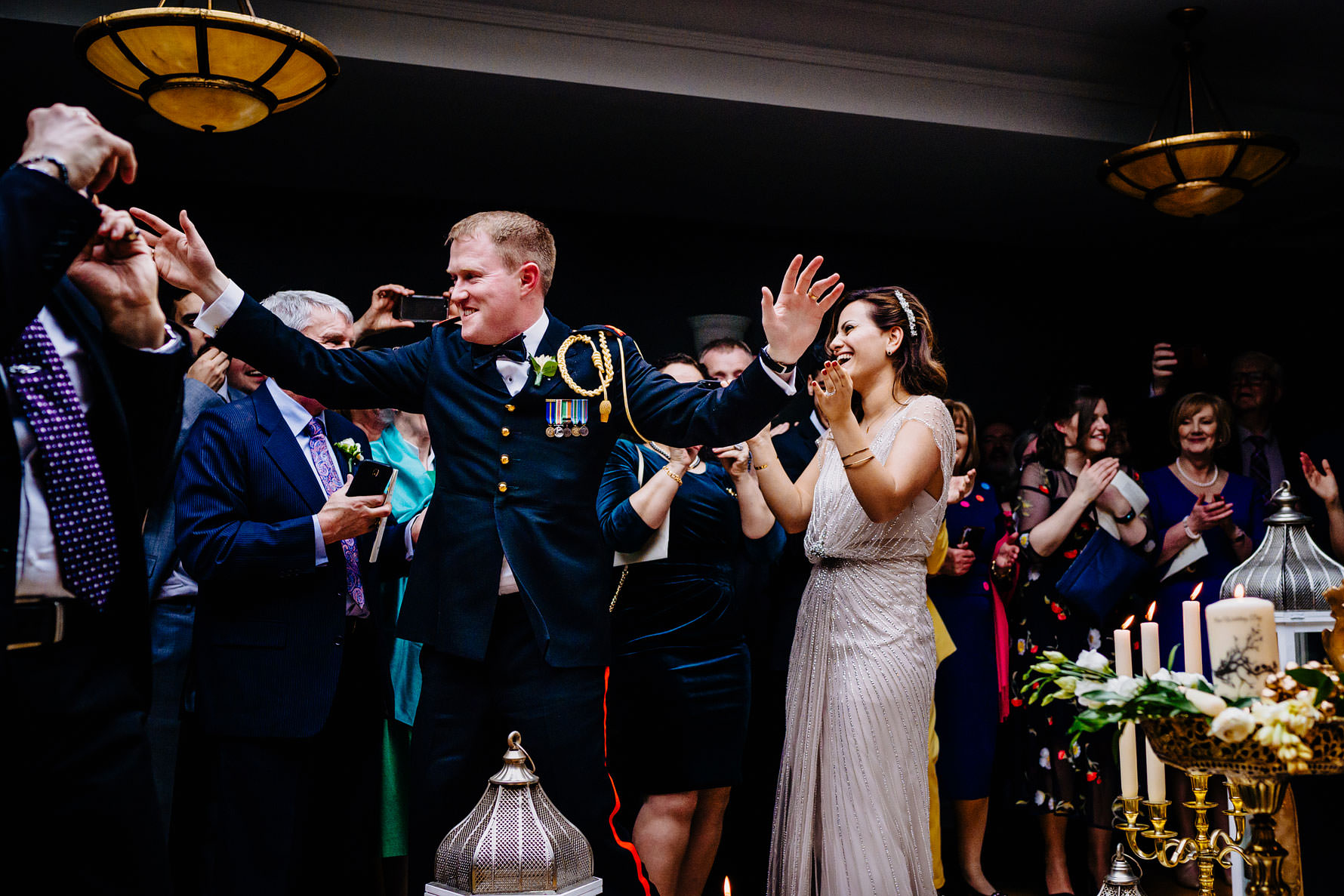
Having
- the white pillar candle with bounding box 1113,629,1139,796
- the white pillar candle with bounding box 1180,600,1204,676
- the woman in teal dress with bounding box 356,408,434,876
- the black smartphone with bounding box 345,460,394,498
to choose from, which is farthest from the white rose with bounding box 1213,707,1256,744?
the woman in teal dress with bounding box 356,408,434,876

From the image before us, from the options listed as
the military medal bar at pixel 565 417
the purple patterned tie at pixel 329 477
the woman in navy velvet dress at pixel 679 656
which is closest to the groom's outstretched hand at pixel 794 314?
the military medal bar at pixel 565 417

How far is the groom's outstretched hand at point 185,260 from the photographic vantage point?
196 centimetres

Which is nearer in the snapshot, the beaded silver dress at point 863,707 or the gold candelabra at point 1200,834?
the gold candelabra at point 1200,834

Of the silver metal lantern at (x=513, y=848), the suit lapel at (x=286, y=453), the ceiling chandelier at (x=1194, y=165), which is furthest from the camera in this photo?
the ceiling chandelier at (x=1194, y=165)

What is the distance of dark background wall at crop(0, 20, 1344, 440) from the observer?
15.7ft

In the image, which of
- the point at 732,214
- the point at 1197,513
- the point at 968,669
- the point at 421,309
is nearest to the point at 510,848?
the point at 421,309

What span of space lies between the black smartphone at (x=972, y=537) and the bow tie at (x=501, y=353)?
1.91 metres

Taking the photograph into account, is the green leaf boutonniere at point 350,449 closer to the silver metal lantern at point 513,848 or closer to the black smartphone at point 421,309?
the black smartphone at point 421,309

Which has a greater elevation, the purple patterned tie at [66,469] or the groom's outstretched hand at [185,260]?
the groom's outstretched hand at [185,260]

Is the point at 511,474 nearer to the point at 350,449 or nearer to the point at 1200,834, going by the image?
the point at 350,449

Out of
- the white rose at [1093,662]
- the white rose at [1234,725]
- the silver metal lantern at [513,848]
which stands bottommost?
the silver metal lantern at [513,848]

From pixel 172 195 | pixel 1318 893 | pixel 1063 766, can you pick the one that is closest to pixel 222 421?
pixel 1318 893

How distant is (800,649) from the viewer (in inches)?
108

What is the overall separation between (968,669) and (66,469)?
2.85m
